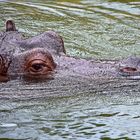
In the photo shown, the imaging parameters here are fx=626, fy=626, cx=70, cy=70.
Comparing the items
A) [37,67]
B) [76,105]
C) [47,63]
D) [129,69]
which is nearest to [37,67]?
[37,67]

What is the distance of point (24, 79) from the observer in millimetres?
8492

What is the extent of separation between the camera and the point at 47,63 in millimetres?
8477

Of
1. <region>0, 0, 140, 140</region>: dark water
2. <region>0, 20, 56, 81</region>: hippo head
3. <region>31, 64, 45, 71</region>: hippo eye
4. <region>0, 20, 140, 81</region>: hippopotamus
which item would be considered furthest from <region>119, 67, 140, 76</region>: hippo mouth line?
<region>31, 64, 45, 71</region>: hippo eye

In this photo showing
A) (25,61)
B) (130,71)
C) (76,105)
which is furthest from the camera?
(25,61)

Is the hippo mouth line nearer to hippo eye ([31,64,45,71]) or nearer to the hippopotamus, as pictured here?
the hippopotamus

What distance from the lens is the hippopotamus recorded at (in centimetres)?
826

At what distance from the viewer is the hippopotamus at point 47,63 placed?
27.1 ft

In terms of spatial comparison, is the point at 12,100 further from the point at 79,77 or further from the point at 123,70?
the point at 123,70

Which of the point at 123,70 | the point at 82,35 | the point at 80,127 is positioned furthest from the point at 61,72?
the point at 82,35

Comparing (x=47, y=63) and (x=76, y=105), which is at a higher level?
(x=47, y=63)

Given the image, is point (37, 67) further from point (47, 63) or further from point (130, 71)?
point (130, 71)

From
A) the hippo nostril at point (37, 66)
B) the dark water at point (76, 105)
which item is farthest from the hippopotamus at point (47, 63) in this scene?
the dark water at point (76, 105)

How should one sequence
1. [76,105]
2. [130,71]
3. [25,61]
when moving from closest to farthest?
[76,105] → [130,71] → [25,61]

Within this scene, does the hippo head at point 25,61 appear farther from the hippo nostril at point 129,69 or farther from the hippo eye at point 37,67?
the hippo nostril at point 129,69
